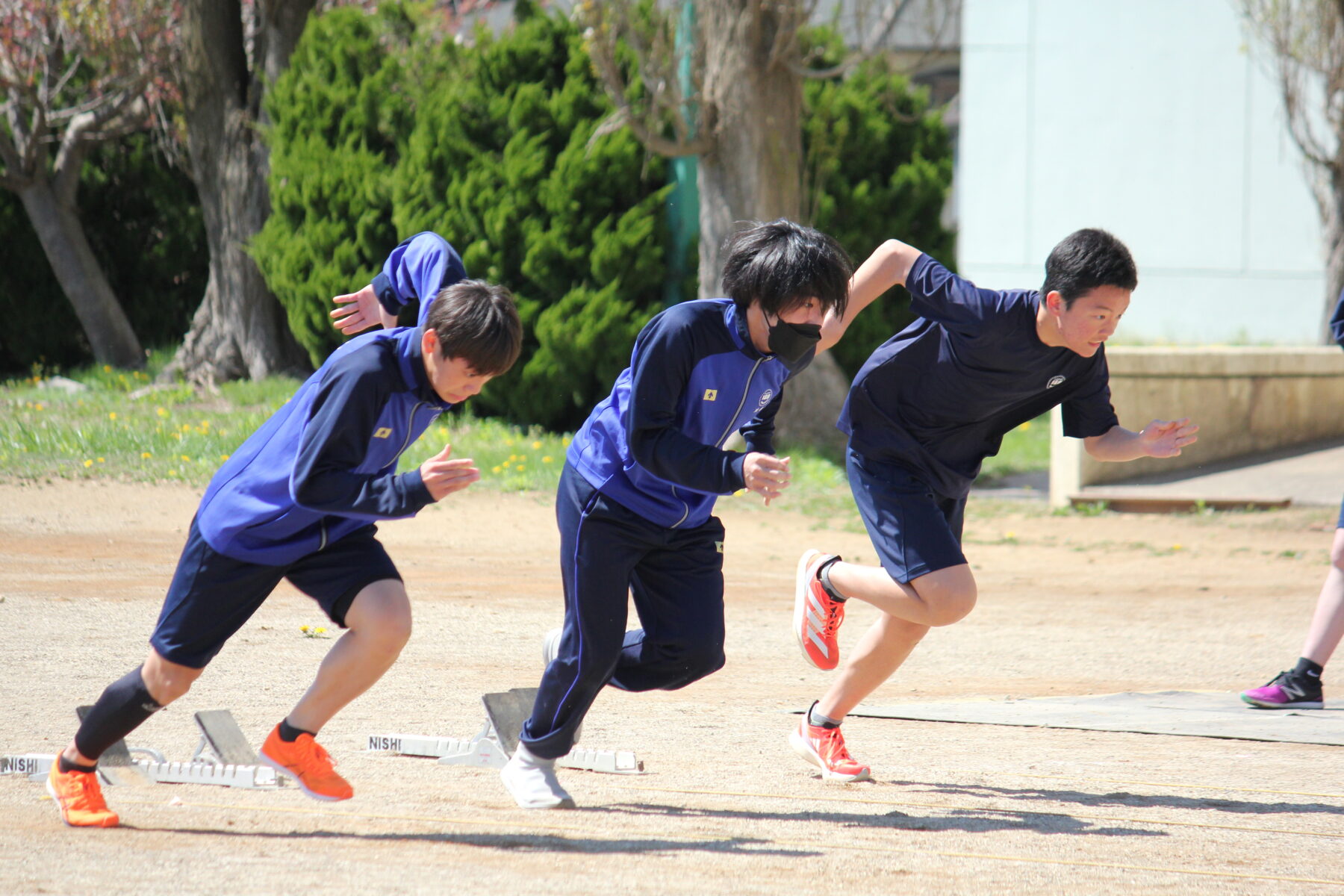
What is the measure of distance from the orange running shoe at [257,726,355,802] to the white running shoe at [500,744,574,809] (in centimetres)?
45

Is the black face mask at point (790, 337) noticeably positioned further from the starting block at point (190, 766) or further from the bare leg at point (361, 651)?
the starting block at point (190, 766)

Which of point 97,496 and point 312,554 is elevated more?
point 312,554

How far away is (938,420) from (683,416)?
0.89m

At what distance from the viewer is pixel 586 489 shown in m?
3.59

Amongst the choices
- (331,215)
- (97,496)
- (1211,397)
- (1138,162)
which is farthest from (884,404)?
(1138,162)

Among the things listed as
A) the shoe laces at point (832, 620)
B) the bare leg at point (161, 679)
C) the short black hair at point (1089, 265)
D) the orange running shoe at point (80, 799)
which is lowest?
the orange running shoe at point (80, 799)

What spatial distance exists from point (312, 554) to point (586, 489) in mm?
706

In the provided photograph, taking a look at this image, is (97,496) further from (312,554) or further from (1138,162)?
(1138,162)

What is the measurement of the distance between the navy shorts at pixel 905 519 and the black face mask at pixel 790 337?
2.08ft

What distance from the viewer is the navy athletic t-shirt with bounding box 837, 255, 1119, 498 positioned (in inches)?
151

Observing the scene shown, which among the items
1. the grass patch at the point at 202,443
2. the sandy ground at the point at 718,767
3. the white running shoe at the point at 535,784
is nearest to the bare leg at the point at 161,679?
the sandy ground at the point at 718,767

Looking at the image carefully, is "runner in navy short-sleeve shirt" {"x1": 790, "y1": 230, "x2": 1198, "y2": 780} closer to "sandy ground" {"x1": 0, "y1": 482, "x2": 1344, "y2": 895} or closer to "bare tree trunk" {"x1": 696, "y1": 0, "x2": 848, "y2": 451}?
"sandy ground" {"x1": 0, "y1": 482, "x2": 1344, "y2": 895}

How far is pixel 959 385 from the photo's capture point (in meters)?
3.95

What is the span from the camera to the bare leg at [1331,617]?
4.92m
